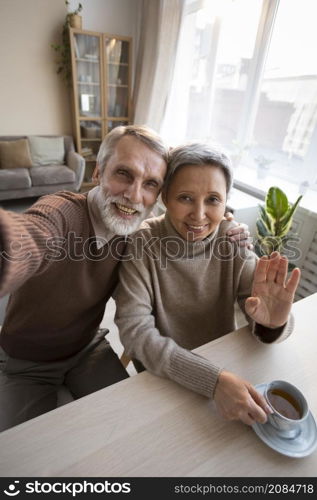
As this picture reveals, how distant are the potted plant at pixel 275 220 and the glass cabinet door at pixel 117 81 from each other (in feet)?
10.6

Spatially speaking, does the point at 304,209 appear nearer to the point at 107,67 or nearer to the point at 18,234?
the point at 18,234

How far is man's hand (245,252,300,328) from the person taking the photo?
0.76 m

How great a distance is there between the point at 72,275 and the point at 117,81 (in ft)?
13.4

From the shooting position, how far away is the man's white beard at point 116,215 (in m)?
0.86

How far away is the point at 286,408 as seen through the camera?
60 centimetres

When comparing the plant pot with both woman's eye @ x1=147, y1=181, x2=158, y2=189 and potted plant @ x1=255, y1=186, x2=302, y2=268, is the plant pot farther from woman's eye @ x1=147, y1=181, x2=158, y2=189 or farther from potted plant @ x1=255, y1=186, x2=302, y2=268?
woman's eye @ x1=147, y1=181, x2=158, y2=189

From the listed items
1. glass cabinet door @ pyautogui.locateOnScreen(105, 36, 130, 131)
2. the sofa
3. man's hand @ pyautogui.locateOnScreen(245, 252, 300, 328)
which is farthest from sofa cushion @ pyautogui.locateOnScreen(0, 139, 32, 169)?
man's hand @ pyautogui.locateOnScreen(245, 252, 300, 328)

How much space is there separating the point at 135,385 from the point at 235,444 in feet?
0.82

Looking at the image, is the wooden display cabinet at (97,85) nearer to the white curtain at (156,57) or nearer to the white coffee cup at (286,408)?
the white curtain at (156,57)

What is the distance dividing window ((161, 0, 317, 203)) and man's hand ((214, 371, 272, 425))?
1698 mm

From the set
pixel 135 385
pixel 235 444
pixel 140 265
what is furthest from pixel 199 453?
pixel 140 265

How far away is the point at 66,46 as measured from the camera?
143 inches

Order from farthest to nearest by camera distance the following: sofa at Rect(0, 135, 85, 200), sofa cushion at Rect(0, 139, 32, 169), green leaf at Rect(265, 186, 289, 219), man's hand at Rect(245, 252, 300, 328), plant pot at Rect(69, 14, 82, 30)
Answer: sofa cushion at Rect(0, 139, 32, 169), sofa at Rect(0, 135, 85, 200), plant pot at Rect(69, 14, 82, 30), green leaf at Rect(265, 186, 289, 219), man's hand at Rect(245, 252, 300, 328)

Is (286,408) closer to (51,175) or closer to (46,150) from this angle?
(51,175)
